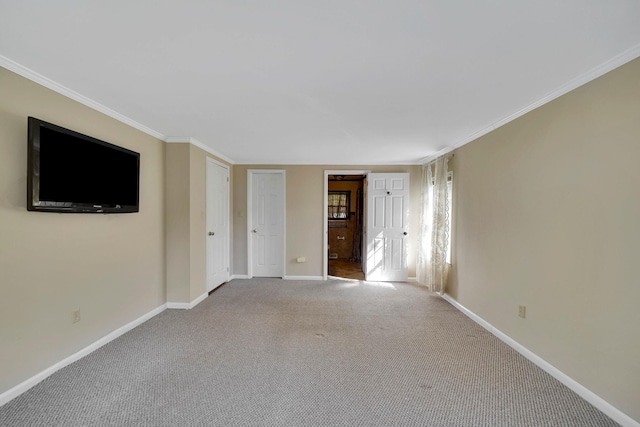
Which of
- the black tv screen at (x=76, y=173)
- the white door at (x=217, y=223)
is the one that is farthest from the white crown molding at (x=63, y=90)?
the white door at (x=217, y=223)

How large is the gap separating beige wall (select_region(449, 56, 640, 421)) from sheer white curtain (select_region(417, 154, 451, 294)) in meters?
0.84

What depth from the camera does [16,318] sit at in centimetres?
174

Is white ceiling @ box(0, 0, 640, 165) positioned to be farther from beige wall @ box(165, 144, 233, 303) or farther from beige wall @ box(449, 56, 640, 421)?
beige wall @ box(165, 144, 233, 303)

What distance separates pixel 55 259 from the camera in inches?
78.7

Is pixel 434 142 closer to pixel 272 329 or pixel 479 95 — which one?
pixel 479 95

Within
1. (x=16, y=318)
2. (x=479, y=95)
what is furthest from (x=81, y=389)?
(x=479, y=95)

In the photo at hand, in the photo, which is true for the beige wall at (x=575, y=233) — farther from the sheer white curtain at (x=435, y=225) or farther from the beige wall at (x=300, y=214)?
the beige wall at (x=300, y=214)

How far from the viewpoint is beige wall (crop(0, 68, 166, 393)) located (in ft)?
5.61

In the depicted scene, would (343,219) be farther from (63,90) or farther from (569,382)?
(63,90)

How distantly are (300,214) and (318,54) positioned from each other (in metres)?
3.53

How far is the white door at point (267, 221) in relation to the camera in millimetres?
4957

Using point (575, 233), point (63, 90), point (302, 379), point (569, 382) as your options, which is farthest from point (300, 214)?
point (569, 382)

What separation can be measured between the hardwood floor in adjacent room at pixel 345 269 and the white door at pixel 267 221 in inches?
49.6

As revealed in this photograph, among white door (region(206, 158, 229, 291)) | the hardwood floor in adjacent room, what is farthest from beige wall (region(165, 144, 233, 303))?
the hardwood floor in adjacent room
